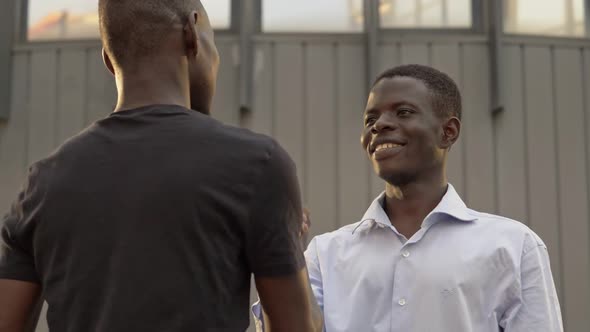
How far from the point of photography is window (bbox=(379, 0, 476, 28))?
5641 mm

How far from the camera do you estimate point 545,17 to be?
18.7ft

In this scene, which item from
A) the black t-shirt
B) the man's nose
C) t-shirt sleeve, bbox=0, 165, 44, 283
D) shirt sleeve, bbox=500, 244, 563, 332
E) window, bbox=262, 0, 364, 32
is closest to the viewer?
the black t-shirt

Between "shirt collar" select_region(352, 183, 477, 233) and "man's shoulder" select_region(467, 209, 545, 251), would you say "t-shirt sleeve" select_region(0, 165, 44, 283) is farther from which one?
"man's shoulder" select_region(467, 209, 545, 251)

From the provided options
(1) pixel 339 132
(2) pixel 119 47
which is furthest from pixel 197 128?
(1) pixel 339 132

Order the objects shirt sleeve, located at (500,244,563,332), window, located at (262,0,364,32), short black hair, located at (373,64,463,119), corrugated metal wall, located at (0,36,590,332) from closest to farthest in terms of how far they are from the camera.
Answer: shirt sleeve, located at (500,244,563,332) → short black hair, located at (373,64,463,119) → corrugated metal wall, located at (0,36,590,332) → window, located at (262,0,364,32)

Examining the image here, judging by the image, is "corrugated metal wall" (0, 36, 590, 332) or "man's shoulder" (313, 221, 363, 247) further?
"corrugated metal wall" (0, 36, 590, 332)

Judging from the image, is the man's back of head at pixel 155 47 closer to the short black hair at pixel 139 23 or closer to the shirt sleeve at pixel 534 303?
the short black hair at pixel 139 23

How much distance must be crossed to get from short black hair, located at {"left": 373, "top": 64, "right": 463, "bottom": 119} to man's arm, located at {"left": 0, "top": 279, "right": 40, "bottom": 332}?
1.40 meters

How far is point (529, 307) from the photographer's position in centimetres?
A: 224

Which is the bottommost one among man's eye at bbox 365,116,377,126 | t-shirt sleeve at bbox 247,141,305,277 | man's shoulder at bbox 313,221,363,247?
man's shoulder at bbox 313,221,363,247

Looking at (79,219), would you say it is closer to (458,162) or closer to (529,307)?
(529,307)

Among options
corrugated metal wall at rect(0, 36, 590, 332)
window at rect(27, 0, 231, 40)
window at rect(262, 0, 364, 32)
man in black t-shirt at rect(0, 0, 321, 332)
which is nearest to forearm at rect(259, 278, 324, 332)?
man in black t-shirt at rect(0, 0, 321, 332)

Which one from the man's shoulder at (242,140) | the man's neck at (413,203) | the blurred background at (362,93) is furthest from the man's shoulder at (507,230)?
the blurred background at (362,93)

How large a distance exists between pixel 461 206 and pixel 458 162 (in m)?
3.04
